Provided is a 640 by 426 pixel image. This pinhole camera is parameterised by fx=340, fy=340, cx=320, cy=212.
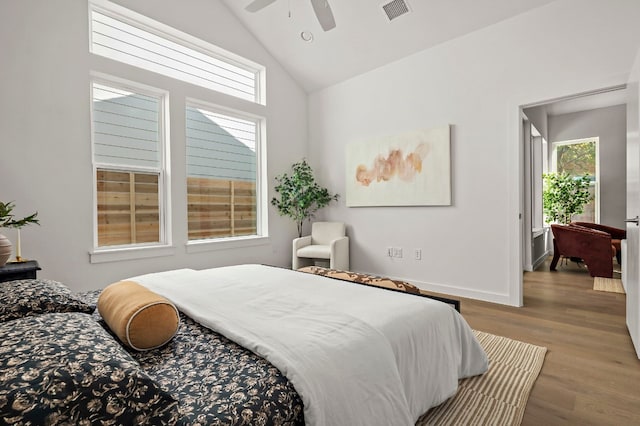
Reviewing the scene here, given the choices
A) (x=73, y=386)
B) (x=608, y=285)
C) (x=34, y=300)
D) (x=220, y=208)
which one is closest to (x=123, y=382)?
(x=73, y=386)

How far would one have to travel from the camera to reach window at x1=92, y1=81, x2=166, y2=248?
11.1 ft

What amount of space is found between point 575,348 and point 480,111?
2406mm

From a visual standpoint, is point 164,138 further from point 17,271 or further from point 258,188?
point 17,271

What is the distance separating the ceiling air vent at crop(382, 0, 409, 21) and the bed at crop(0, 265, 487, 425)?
3.11m

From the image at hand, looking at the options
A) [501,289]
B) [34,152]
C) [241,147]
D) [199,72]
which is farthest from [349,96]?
[34,152]

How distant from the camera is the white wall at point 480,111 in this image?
3039mm

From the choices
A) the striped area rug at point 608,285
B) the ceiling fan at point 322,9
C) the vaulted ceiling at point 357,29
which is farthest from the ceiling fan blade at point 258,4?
the striped area rug at point 608,285

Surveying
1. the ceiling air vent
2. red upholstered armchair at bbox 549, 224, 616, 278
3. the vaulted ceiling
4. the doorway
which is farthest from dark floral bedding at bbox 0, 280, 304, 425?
the doorway

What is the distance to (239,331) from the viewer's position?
4.27 ft

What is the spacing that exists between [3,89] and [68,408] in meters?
3.18

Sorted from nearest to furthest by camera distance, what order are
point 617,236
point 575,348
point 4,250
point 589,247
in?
1. point 4,250
2. point 575,348
3. point 589,247
4. point 617,236

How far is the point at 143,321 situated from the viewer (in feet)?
4.08

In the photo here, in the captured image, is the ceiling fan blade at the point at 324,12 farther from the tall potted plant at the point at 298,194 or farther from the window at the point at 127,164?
the tall potted plant at the point at 298,194

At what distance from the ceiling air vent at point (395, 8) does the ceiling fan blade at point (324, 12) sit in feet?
3.67
